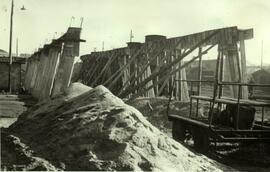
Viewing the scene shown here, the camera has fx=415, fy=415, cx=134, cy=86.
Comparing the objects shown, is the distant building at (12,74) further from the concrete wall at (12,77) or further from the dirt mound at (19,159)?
the dirt mound at (19,159)

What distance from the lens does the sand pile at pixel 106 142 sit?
595 centimetres

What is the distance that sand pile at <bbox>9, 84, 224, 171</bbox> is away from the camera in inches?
234

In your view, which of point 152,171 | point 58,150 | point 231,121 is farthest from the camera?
point 231,121

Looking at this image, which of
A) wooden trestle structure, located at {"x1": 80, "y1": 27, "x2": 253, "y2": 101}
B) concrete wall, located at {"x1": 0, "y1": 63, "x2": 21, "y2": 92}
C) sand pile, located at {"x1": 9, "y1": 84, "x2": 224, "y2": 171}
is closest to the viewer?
sand pile, located at {"x1": 9, "y1": 84, "x2": 224, "y2": 171}

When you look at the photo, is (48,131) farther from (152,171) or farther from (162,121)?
(162,121)

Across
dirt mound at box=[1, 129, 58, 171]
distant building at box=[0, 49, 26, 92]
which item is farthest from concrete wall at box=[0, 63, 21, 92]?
dirt mound at box=[1, 129, 58, 171]

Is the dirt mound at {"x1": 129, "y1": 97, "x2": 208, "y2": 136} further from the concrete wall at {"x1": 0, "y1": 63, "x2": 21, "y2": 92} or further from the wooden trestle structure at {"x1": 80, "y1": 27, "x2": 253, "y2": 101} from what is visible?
the concrete wall at {"x1": 0, "y1": 63, "x2": 21, "y2": 92}

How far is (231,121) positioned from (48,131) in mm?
3884

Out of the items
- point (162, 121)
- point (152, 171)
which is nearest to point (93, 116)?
point (152, 171)

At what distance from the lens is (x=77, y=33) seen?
14.0 metres

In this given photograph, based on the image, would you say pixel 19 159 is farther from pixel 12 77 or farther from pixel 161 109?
pixel 12 77

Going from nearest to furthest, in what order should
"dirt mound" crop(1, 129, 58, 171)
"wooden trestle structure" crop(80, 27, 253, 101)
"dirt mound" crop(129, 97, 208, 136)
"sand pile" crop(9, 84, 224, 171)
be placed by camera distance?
1. "dirt mound" crop(1, 129, 58, 171)
2. "sand pile" crop(9, 84, 224, 171)
3. "wooden trestle structure" crop(80, 27, 253, 101)
4. "dirt mound" crop(129, 97, 208, 136)

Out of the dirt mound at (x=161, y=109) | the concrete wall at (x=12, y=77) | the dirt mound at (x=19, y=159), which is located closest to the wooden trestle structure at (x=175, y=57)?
the dirt mound at (x=161, y=109)

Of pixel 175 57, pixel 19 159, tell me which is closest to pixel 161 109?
pixel 175 57
